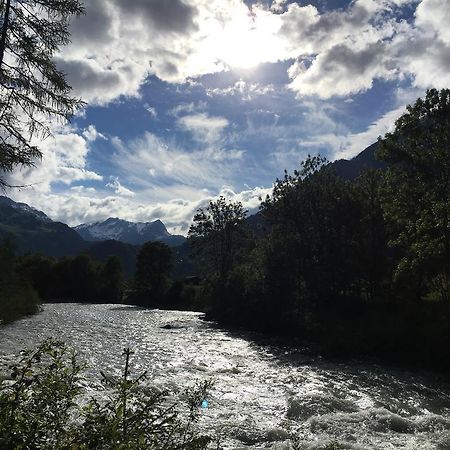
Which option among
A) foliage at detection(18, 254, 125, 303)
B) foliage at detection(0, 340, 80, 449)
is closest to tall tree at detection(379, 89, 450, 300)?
foliage at detection(0, 340, 80, 449)

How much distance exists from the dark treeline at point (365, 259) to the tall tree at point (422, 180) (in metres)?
0.07

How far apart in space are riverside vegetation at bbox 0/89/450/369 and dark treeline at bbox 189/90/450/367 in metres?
0.10

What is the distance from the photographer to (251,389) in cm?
1875

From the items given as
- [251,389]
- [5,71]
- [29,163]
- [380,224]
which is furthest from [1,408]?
[380,224]

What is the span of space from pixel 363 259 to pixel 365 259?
0.20m

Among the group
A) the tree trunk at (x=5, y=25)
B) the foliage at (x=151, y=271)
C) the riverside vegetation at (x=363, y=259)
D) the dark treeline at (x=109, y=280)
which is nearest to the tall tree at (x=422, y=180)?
the riverside vegetation at (x=363, y=259)

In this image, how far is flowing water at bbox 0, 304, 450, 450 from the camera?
12.8 metres

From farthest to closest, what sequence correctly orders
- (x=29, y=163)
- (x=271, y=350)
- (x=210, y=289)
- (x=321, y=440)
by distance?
(x=210, y=289) < (x=271, y=350) < (x=29, y=163) < (x=321, y=440)

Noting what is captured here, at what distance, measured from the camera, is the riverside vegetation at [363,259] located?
94.5 feet

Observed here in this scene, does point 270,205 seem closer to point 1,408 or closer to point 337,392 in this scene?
point 337,392

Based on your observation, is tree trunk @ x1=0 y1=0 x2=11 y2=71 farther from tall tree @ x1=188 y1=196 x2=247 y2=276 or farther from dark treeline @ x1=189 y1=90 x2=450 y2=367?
tall tree @ x1=188 y1=196 x2=247 y2=276

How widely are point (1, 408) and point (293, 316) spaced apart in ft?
134

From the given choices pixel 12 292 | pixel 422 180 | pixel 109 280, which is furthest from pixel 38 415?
pixel 109 280

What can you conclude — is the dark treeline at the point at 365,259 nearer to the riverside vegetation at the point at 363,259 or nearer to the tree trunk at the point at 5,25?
the riverside vegetation at the point at 363,259
